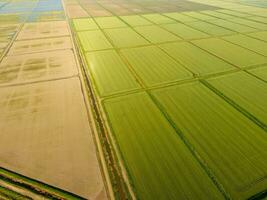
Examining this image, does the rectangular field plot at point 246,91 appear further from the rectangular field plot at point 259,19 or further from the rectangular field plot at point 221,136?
the rectangular field plot at point 259,19

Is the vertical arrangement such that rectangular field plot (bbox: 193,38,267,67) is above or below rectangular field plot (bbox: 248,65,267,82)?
above

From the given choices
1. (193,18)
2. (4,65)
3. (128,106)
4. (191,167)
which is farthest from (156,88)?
(193,18)

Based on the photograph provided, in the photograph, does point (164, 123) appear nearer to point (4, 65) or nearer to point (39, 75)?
point (39, 75)

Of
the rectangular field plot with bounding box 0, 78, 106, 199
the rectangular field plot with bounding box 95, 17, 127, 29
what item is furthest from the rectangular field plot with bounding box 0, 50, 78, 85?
the rectangular field plot with bounding box 95, 17, 127, 29

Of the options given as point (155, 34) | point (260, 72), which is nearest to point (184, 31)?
point (155, 34)

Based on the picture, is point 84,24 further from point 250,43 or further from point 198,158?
point 198,158

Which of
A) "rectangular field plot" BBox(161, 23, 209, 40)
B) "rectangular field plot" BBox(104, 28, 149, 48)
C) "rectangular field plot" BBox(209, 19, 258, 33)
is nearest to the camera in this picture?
"rectangular field plot" BBox(104, 28, 149, 48)

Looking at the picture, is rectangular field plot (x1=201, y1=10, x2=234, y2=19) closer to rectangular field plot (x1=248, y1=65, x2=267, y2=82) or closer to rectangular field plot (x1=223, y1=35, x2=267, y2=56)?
rectangular field plot (x1=223, y1=35, x2=267, y2=56)
